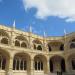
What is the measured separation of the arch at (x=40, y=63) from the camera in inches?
1623

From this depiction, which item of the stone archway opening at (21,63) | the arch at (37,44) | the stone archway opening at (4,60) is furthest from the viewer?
the arch at (37,44)

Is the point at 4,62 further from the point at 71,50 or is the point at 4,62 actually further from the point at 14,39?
the point at 71,50

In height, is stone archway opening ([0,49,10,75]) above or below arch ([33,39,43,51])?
below

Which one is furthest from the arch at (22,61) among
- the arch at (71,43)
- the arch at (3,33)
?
the arch at (71,43)

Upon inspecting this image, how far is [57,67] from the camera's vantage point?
42.5 metres

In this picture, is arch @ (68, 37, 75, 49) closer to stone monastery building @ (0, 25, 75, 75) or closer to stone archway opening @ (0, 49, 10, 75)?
stone monastery building @ (0, 25, 75, 75)

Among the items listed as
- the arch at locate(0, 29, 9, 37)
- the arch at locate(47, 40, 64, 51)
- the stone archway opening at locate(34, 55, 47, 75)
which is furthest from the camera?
the arch at locate(47, 40, 64, 51)

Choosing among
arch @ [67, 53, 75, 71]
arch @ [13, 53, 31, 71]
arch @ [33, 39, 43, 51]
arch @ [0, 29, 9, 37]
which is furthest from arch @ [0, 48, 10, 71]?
A: arch @ [67, 53, 75, 71]

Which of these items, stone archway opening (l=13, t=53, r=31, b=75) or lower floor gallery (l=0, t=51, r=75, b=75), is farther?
stone archway opening (l=13, t=53, r=31, b=75)

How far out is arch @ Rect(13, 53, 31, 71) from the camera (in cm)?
3719

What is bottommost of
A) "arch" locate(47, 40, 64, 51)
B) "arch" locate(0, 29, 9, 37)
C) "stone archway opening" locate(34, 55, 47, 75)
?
"stone archway opening" locate(34, 55, 47, 75)

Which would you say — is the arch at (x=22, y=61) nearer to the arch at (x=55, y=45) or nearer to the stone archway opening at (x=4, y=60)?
the stone archway opening at (x=4, y=60)

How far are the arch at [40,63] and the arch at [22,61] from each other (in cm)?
362

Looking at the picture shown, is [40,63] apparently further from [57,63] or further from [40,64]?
[57,63]
